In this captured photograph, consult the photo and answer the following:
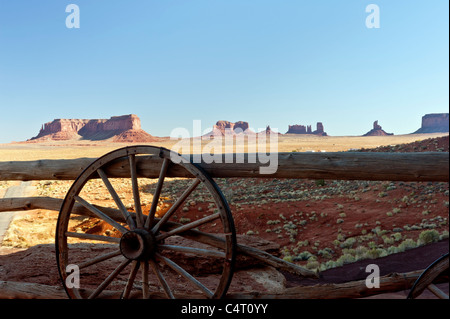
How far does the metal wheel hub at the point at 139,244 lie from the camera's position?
330cm

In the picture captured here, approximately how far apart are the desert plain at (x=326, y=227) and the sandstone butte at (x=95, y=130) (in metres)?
107

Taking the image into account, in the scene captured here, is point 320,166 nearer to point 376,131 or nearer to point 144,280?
point 144,280

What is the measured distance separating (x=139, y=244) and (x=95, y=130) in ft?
497

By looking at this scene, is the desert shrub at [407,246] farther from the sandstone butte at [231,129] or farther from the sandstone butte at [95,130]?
the sandstone butte at [231,129]

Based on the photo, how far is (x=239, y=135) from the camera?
449 feet

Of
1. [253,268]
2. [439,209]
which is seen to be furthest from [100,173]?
[439,209]

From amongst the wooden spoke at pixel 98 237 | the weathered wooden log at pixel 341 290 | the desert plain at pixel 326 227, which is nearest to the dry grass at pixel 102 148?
the desert plain at pixel 326 227

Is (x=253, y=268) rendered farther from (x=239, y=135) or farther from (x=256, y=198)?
(x=239, y=135)

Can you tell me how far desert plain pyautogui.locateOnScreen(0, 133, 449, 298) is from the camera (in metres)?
7.13

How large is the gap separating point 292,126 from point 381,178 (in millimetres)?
146470

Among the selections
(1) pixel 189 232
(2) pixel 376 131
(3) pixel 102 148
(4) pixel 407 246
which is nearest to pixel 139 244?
(1) pixel 189 232

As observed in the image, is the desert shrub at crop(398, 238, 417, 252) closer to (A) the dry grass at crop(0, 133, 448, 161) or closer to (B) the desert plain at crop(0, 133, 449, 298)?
(B) the desert plain at crop(0, 133, 449, 298)

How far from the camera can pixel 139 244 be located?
3418 mm

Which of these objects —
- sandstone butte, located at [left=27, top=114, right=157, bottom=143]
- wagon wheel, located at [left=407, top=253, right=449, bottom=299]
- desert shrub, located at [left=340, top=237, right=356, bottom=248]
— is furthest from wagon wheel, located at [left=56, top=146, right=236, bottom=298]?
sandstone butte, located at [left=27, top=114, right=157, bottom=143]
